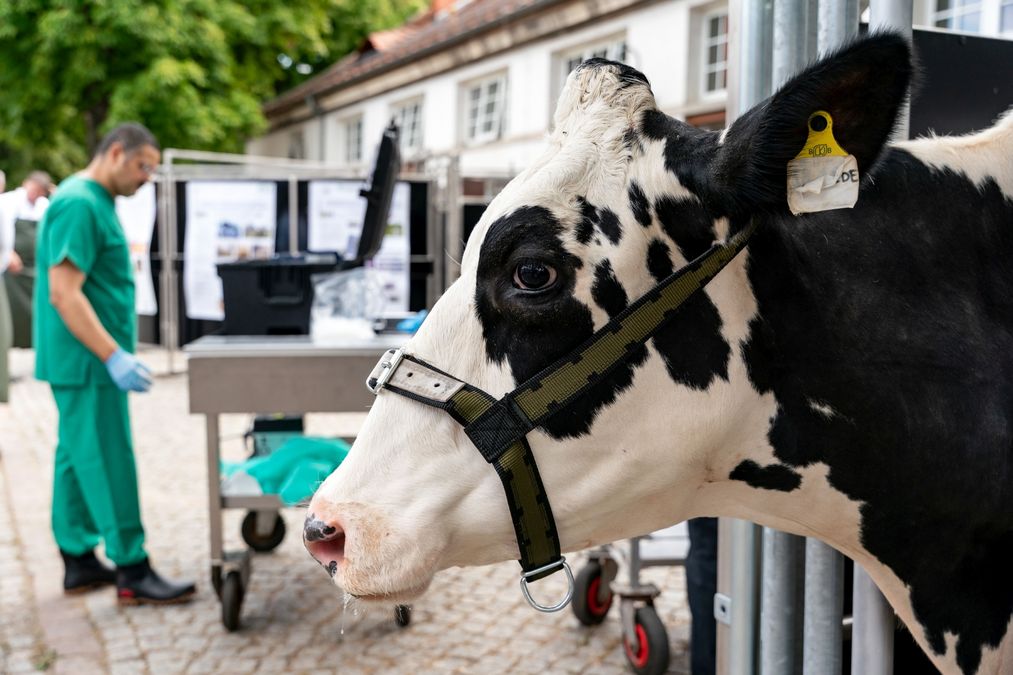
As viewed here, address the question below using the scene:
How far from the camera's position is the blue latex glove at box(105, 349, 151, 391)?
4129 millimetres

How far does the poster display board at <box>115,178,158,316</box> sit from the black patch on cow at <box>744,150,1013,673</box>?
1083cm

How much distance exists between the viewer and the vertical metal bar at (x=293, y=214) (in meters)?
10.6

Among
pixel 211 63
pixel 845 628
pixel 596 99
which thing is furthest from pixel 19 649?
pixel 211 63

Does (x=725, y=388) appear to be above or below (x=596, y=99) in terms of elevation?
below

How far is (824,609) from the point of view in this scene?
1.77 meters

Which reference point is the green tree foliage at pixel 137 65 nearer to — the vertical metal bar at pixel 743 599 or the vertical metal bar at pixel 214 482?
the vertical metal bar at pixel 214 482

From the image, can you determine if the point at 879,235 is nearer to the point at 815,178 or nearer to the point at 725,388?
the point at 815,178

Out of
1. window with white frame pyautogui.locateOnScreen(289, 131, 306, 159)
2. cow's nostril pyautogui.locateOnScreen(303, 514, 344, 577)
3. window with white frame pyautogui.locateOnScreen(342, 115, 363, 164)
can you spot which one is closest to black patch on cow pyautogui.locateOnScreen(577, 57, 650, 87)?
cow's nostril pyautogui.locateOnScreen(303, 514, 344, 577)

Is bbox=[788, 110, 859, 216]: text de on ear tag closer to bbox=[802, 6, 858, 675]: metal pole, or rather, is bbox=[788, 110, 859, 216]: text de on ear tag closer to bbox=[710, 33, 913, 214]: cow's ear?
bbox=[710, 33, 913, 214]: cow's ear

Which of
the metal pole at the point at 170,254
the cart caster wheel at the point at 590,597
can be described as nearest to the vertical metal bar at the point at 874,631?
the cart caster wheel at the point at 590,597

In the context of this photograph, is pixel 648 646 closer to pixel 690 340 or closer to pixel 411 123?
pixel 690 340

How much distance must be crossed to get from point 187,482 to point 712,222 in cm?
605

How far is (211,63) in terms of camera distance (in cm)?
1872

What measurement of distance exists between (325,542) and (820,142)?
2.81ft
